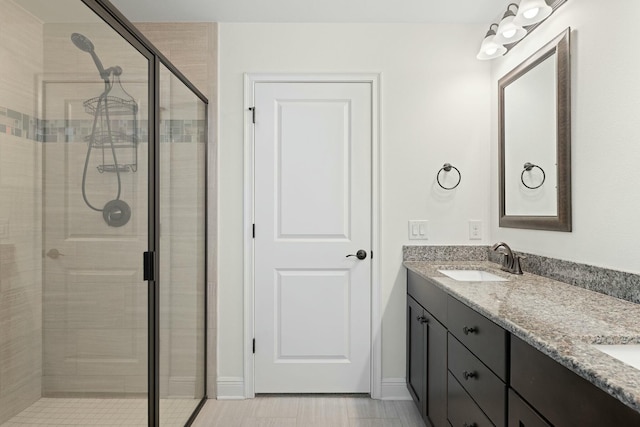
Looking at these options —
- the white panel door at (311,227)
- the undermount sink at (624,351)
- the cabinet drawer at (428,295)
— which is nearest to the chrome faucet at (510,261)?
the cabinet drawer at (428,295)

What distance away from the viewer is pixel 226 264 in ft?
8.43

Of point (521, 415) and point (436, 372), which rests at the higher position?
point (521, 415)

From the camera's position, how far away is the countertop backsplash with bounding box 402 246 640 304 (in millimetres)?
1467

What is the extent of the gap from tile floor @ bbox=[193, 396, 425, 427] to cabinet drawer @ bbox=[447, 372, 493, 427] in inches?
25.1

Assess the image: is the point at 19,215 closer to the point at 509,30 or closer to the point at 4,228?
the point at 4,228

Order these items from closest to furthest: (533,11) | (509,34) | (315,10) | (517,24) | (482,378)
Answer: (482,378) → (533,11) → (517,24) → (509,34) → (315,10)

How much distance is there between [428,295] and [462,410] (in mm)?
594

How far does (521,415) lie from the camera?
3.73 feet

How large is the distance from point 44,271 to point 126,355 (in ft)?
1.86

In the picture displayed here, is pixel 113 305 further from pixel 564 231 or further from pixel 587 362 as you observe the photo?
pixel 564 231

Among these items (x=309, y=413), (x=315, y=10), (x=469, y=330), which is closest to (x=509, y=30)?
(x=315, y=10)

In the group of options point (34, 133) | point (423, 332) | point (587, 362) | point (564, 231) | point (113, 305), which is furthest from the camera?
point (423, 332)

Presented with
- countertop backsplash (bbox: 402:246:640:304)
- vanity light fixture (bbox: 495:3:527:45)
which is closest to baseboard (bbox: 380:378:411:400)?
countertop backsplash (bbox: 402:246:640:304)

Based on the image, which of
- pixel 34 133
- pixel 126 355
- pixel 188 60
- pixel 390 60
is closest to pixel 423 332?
pixel 126 355
